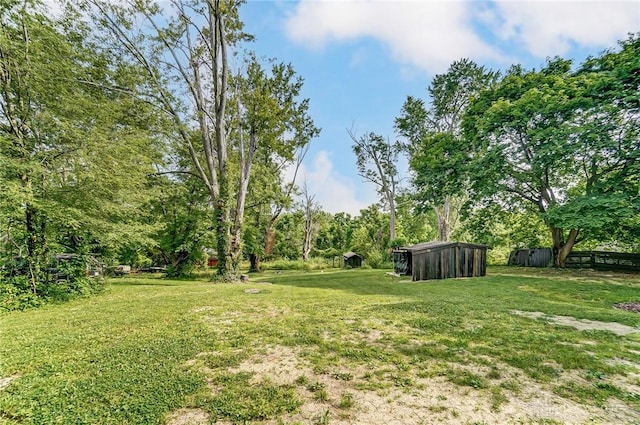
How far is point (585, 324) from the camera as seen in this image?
17.0 feet

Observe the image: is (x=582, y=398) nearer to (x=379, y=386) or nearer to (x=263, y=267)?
(x=379, y=386)

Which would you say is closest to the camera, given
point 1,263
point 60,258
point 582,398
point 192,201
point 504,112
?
point 582,398

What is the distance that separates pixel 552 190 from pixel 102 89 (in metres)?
23.0

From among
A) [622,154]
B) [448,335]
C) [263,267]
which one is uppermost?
[622,154]

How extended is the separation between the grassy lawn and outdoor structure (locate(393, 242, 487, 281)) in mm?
6373

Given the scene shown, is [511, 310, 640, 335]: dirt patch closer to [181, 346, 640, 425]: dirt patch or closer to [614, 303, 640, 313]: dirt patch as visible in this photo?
[614, 303, 640, 313]: dirt patch

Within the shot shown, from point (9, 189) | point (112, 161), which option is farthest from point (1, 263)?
point (112, 161)

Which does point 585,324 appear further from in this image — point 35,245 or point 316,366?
point 35,245

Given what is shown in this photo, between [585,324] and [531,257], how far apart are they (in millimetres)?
16488

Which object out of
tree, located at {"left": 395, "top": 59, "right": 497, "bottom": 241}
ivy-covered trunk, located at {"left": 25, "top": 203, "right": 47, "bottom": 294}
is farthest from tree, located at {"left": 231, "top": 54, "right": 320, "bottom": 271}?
tree, located at {"left": 395, "top": 59, "right": 497, "bottom": 241}

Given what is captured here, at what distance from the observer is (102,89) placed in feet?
36.5

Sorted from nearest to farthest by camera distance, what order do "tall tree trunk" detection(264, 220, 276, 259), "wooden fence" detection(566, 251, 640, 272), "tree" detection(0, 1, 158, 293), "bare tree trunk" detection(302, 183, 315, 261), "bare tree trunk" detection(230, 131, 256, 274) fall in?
"tree" detection(0, 1, 158, 293) → "bare tree trunk" detection(230, 131, 256, 274) → "wooden fence" detection(566, 251, 640, 272) → "tall tree trunk" detection(264, 220, 276, 259) → "bare tree trunk" detection(302, 183, 315, 261)

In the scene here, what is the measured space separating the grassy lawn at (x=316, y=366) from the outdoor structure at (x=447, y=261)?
637 cm

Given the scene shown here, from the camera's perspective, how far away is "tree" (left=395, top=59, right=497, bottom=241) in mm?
15359
